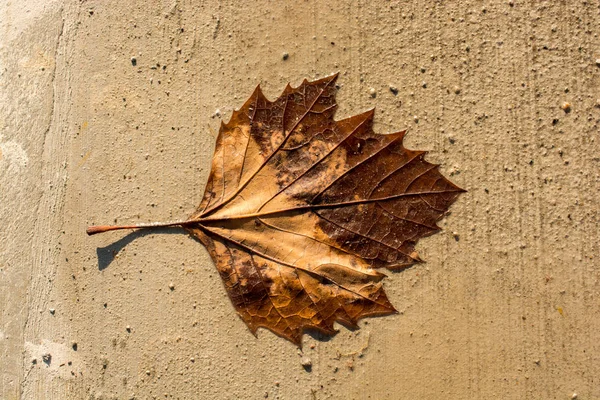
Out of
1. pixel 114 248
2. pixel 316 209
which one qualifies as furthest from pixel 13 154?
pixel 316 209

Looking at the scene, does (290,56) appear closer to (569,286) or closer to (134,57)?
(134,57)

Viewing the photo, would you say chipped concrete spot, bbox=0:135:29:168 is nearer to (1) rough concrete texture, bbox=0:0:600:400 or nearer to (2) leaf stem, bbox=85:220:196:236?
(1) rough concrete texture, bbox=0:0:600:400

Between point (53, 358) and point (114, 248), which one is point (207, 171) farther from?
point (53, 358)

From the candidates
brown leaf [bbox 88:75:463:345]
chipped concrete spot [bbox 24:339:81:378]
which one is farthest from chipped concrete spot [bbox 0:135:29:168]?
brown leaf [bbox 88:75:463:345]

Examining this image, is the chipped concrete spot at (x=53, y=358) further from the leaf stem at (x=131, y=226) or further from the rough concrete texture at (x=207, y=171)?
the leaf stem at (x=131, y=226)

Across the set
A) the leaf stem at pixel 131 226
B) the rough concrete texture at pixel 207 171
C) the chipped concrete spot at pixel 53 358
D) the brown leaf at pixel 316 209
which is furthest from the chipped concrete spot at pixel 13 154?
the brown leaf at pixel 316 209
